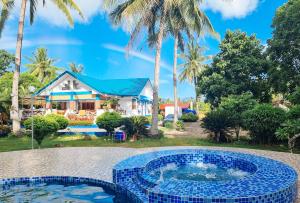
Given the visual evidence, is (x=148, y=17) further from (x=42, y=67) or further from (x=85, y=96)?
(x=42, y=67)

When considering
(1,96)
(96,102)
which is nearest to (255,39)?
(96,102)

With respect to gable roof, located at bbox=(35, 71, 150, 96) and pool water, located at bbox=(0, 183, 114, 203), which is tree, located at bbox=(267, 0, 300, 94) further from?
gable roof, located at bbox=(35, 71, 150, 96)

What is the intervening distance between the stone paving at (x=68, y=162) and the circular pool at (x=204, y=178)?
1077 millimetres

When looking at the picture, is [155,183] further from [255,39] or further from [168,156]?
[255,39]

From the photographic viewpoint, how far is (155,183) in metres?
5.45

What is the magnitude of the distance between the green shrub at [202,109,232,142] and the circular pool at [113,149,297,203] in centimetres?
583

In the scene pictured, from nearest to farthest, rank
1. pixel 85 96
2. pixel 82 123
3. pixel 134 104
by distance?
pixel 82 123 → pixel 85 96 → pixel 134 104

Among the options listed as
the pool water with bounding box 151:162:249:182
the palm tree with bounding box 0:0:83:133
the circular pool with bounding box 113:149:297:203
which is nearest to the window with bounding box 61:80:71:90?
the palm tree with bounding box 0:0:83:133

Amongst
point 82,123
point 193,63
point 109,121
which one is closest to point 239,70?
point 109,121

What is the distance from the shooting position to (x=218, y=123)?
1469 cm

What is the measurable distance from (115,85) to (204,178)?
2692 centimetres

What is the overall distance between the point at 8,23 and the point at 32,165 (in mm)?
15505

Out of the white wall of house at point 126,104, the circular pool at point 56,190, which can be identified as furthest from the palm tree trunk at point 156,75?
the white wall of house at point 126,104

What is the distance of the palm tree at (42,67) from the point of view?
4609 centimetres
